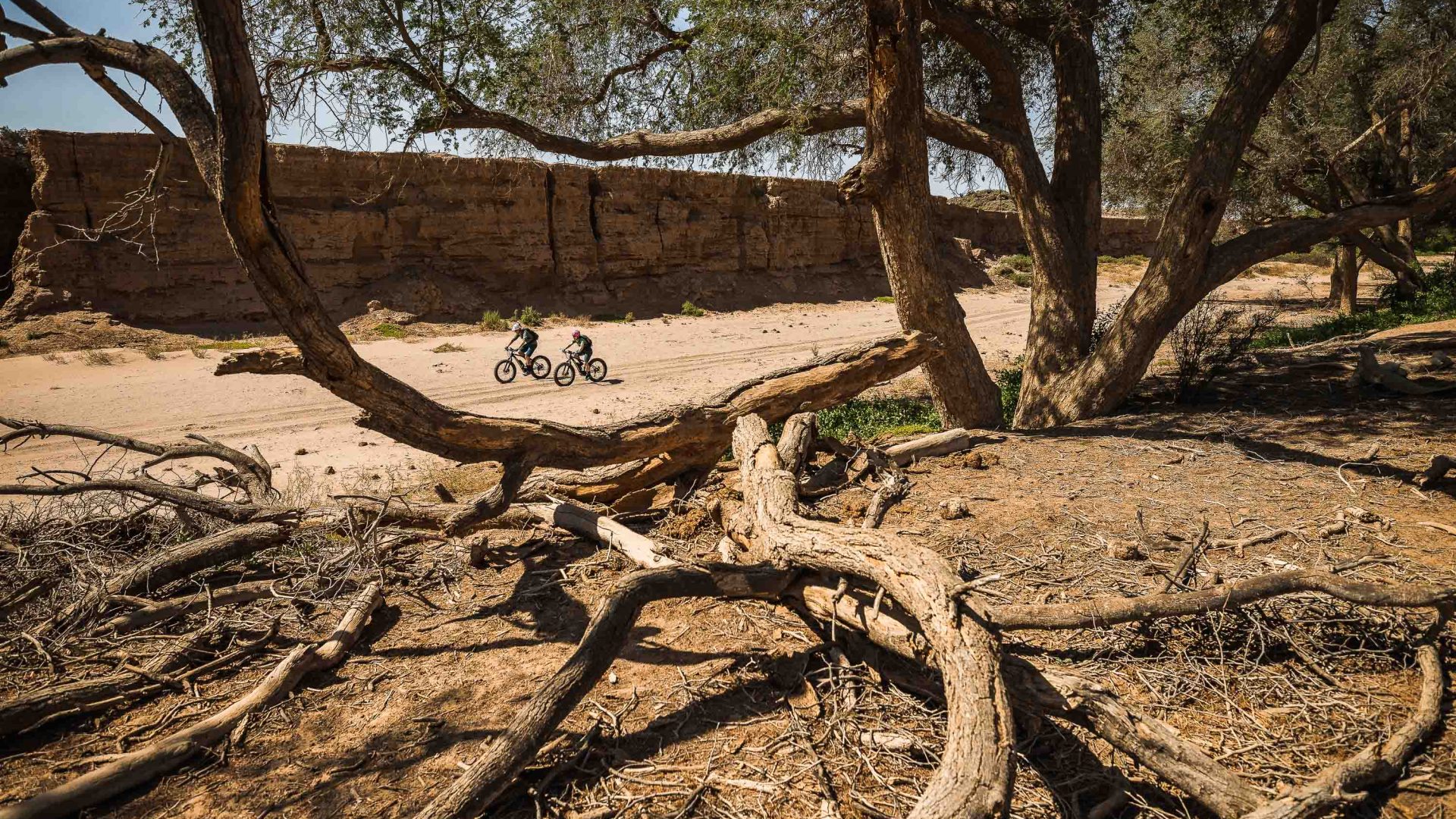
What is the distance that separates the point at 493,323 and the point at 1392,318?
17766 mm

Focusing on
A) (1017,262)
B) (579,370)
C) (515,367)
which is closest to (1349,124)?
(579,370)

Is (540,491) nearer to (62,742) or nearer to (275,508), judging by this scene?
(275,508)

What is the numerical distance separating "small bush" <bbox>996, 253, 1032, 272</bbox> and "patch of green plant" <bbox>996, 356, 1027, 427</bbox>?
20.1 meters

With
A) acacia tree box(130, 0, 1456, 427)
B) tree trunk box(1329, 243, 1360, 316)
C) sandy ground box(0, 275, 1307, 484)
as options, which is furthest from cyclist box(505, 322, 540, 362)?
tree trunk box(1329, 243, 1360, 316)

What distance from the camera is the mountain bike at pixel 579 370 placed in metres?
13.7

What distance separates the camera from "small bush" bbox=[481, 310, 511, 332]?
64.2ft

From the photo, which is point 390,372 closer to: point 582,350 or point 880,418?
point 582,350

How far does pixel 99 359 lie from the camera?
1380 centimetres

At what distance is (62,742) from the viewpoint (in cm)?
297

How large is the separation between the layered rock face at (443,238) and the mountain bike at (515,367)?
3.24m

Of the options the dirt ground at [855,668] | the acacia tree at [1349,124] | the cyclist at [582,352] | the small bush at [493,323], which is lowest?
the dirt ground at [855,668]

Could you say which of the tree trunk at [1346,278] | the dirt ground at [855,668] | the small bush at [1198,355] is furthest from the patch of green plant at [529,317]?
the tree trunk at [1346,278]

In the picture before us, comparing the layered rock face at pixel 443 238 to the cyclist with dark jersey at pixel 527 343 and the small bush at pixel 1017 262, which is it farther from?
the small bush at pixel 1017 262

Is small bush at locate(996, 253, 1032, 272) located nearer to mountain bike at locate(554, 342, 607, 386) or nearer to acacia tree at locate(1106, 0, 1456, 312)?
acacia tree at locate(1106, 0, 1456, 312)
